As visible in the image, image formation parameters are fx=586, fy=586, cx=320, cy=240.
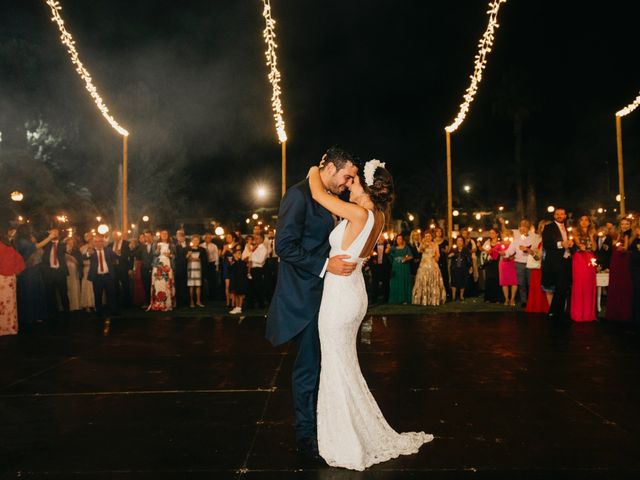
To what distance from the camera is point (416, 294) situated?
Answer: 13.6 m

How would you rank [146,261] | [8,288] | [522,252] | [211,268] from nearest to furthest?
[8,288], [522,252], [146,261], [211,268]

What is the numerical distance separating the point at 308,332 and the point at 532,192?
29.2m

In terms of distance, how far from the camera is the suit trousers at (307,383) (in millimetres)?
3902

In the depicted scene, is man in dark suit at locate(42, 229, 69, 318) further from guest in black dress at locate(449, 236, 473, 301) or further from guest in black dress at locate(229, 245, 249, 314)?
guest in black dress at locate(449, 236, 473, 301)

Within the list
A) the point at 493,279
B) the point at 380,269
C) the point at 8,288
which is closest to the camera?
the point at 8,288

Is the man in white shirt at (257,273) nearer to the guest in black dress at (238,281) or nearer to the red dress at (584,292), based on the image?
the guest in black dress at (238,281)

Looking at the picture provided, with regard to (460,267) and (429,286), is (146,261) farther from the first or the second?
(460,267)

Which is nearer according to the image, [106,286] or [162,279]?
[106,286]

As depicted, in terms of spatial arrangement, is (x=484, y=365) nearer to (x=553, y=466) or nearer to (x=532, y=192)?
(x=553, y=466)

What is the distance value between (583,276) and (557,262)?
1.63ft

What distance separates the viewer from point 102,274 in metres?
12.1

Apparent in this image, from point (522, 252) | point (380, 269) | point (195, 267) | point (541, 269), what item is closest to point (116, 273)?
point (195, 267)

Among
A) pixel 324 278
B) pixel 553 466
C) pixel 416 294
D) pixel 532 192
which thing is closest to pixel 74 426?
pixel 324 278

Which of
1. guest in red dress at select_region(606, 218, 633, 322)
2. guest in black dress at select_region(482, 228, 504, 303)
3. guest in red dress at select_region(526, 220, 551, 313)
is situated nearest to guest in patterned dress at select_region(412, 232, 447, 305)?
guest in black dress at select_region(482, 228, 504, 303)
